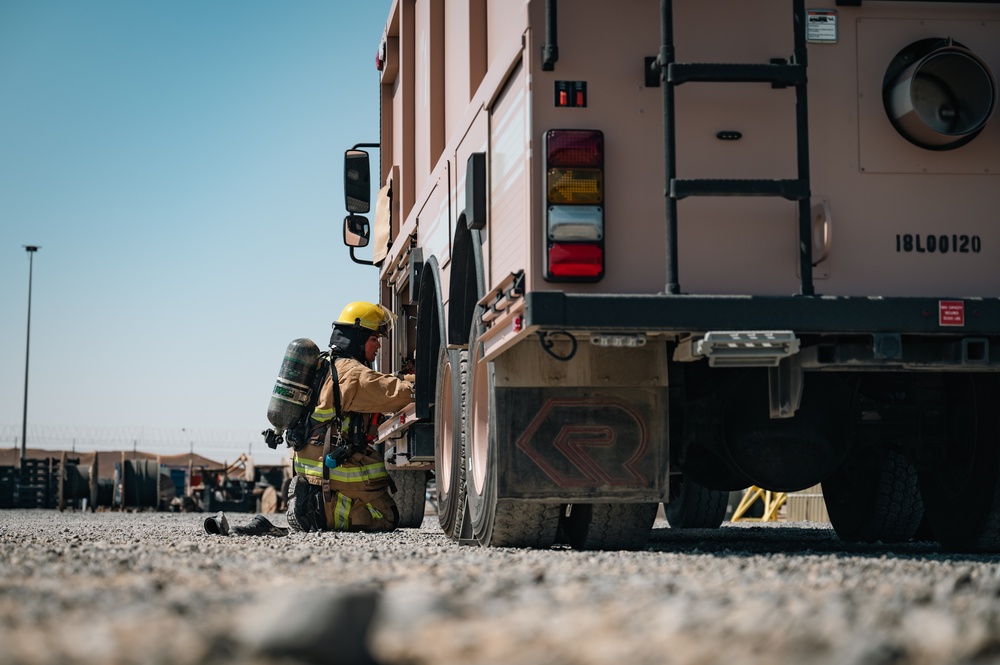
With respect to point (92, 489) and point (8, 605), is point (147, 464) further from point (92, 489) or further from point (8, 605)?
point (8, 605)

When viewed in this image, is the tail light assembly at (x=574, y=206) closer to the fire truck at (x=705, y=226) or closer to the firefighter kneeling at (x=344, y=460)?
the fire truck at (x=705, y=226)

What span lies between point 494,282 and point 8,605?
3150 mm

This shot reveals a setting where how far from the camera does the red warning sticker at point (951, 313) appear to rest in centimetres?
536

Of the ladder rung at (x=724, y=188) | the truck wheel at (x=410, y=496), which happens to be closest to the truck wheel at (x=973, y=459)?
the ladder rung at (x=724, y=188)

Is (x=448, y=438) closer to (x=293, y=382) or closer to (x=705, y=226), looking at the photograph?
(x=293, y=382)

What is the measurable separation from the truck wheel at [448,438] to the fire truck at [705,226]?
698 millimetres

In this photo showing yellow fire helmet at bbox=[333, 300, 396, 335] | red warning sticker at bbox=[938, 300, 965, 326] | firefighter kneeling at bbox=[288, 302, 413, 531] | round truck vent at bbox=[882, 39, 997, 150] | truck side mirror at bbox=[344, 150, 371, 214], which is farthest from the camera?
truck side mirror at bbox=[344, 150, 371, 214]

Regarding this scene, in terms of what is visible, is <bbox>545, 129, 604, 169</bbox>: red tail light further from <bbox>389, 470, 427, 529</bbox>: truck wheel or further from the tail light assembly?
<bbox>389, 470, 427, 529</bbox>: truck wheel

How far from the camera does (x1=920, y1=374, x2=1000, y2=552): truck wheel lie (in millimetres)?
6742

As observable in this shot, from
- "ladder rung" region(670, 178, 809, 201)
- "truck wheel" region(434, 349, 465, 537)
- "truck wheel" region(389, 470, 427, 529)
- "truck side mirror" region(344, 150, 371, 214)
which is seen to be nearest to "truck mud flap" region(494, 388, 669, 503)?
"ladder rung" region(670, 178, 809, 201)

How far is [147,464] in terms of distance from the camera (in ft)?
90.1

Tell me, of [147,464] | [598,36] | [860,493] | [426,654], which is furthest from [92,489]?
[426,654]

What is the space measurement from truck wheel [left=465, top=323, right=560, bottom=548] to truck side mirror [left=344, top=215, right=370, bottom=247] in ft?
18.1

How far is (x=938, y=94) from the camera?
5719 millimetres
